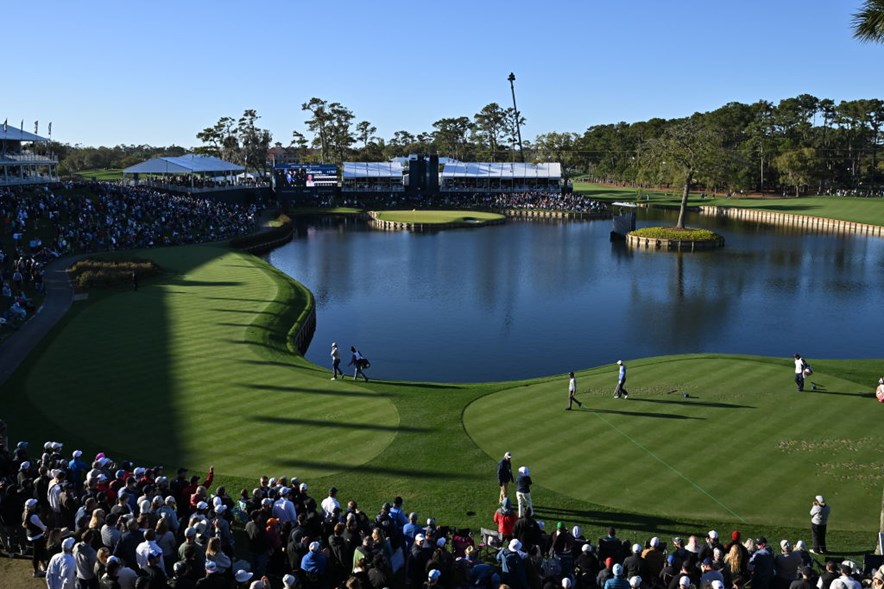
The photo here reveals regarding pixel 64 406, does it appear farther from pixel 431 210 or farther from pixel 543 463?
pixel 431 210

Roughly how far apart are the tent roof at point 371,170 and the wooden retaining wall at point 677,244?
64.7 m

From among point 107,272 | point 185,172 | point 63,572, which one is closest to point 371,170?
point 185,172

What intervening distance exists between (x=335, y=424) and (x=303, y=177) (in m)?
106

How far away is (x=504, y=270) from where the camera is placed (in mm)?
64938

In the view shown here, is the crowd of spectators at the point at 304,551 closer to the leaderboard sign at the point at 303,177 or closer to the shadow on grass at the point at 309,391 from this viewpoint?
the shadow on grass at the point at 309,391

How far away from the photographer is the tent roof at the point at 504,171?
5325 inches

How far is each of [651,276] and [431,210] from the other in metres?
65.6

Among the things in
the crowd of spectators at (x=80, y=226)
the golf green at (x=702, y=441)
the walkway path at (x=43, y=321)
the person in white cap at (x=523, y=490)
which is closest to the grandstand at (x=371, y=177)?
the crowd of spectators at (x=80, y=226)

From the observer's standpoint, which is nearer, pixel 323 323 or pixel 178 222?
pixel 323 323

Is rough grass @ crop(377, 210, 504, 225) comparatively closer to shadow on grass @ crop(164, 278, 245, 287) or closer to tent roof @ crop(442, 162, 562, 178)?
tent roof @ crop(442, 162, 562, 178)

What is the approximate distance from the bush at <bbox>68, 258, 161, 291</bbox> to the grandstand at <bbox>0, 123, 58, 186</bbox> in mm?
29017

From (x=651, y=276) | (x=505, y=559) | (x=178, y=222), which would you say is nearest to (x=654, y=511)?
(x=505, y=559)

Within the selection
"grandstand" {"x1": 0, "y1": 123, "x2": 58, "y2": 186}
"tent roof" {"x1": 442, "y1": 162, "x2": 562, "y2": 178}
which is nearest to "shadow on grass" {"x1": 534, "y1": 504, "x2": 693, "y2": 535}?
"grandstand" {"x1": 0, "y1": 123, "x2": 58, "y2": 186}

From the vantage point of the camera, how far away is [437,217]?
109 meters
